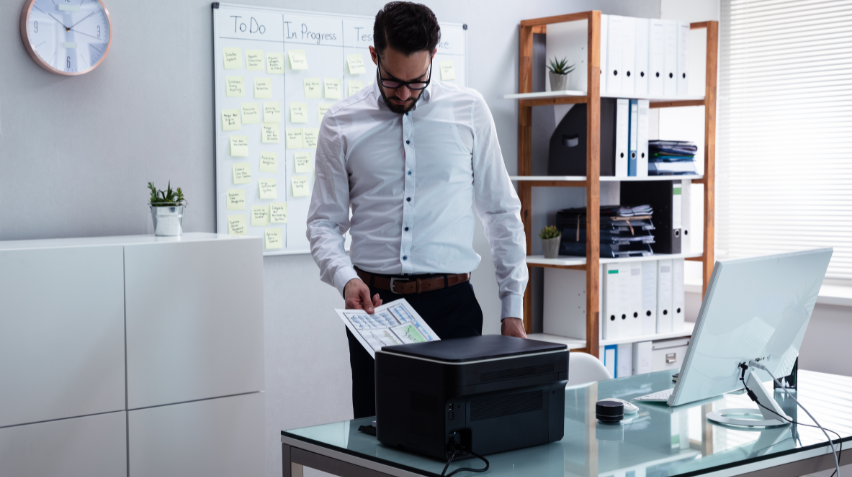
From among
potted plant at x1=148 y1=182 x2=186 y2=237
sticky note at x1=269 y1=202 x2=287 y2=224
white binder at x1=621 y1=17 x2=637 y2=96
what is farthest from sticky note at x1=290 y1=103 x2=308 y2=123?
white binder at x1=621 y1=17 x2=637 y2=96

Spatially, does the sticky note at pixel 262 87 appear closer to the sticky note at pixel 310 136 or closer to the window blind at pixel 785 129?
the sticky note at pixel 310 136

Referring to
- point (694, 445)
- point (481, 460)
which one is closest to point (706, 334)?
point (694, 445)

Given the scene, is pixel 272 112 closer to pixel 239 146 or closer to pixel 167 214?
pixel 239 146

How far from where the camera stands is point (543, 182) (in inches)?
159

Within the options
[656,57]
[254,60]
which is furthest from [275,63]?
[656,57]

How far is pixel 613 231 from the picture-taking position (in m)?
4.00

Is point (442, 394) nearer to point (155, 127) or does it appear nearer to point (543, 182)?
point (155, 127)

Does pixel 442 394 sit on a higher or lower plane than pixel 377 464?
higher

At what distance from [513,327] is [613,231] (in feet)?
6.06

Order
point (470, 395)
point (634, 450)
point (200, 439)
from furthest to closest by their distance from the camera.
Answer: point (200, 439), point (634, 450), point (470, 395)

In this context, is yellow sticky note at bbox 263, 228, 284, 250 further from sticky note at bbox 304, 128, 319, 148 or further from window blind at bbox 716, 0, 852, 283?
window blind at bbox 716, 0, 852, 283

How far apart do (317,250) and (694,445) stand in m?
1.14

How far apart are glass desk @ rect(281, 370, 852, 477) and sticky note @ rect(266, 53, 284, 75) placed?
1854 millimetres

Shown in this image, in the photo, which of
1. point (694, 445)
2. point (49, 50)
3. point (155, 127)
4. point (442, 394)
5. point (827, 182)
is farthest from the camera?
point (827, 182)
